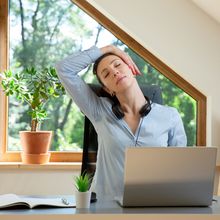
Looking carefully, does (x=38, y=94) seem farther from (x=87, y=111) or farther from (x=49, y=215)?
(x=49, y=215)

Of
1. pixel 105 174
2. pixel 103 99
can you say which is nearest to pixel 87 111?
pixel 103 99

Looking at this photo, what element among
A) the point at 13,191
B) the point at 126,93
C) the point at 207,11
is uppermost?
the point at 207,11

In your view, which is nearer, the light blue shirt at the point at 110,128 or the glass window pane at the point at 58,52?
the light blue shirt at the point at 110,128

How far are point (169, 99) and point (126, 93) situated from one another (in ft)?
3.73

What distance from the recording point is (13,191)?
2.37 meters

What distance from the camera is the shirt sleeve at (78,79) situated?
1.71m

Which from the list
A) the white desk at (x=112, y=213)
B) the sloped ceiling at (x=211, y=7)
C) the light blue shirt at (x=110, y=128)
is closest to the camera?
the white desk at (x=112, y=213)

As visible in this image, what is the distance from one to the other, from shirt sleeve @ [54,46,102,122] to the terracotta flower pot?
81 centimetres

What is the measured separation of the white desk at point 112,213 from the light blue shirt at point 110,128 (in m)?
0.68

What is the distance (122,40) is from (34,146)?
1.27m

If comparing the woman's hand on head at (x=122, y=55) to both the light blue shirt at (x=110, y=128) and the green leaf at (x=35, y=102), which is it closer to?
the light blue shirt at (x=110, y=128)

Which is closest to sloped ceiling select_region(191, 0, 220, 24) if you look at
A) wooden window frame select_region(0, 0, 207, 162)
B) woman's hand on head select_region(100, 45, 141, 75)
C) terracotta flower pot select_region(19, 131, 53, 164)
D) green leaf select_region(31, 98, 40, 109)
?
wooden window frame select_region(0, 0, 207, 162)

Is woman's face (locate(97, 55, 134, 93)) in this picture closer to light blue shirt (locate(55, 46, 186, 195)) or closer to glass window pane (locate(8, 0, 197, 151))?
light blue shirt (locate(55, 46, 186, 195))

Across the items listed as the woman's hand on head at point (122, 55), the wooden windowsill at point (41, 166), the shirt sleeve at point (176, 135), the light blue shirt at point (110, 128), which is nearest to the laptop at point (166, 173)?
the light blue shirt at point (110, 128)
